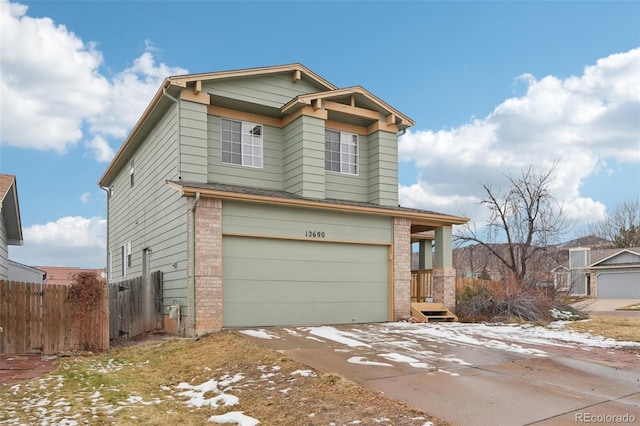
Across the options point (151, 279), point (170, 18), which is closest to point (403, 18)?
point (170, 18)

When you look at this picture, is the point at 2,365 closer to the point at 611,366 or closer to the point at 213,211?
the point at 213,211

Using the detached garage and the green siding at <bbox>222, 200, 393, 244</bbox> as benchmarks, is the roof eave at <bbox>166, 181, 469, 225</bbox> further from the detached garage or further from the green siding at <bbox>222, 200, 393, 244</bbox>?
the detached garage

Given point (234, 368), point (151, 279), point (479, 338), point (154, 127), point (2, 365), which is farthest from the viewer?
point (154, 127)

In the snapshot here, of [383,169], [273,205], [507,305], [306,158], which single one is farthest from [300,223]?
[507,305]

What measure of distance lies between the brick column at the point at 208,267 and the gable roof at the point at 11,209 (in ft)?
17.3

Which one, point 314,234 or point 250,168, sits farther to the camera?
point 250,168

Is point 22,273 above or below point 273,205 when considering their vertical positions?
below

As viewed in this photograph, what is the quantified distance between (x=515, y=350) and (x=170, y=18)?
40.8 ft

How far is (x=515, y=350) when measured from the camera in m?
9.29

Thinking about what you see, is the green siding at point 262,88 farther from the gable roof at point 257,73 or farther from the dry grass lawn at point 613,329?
the dry grass lawn at point 613,329

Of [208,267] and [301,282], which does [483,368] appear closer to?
[301,282]

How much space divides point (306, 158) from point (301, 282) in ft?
11.9

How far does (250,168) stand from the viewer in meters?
14.3

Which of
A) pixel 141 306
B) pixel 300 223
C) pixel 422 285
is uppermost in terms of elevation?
pixel 300 223
